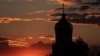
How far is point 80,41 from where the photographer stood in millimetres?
84062

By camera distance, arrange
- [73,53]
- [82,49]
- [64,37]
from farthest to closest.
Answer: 1. [64,37]
2. [82,49]
3. [73,53]

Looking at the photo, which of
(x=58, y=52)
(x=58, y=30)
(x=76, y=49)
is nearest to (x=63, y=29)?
(x=58, y=30)

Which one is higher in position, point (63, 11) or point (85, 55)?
point (63, 11)

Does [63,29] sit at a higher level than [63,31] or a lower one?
higher

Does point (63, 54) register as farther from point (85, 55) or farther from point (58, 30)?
point (58, 30)

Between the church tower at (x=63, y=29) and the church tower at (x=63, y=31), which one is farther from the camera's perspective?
the church tower at (x=63, y=29)

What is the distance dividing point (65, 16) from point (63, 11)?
197 centimetres

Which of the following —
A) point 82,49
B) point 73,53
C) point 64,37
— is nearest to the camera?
point 73,53

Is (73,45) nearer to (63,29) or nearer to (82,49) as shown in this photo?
(82,49)

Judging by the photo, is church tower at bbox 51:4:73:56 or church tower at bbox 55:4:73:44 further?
church tower at bbox 55:4:73:44

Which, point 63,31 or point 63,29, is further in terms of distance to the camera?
point 63,31

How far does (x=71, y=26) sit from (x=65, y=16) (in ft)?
6.22

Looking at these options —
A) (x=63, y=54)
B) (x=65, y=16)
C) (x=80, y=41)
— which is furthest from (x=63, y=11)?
(x=63, y=54)

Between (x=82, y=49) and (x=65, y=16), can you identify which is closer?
(x=82, y=49)
